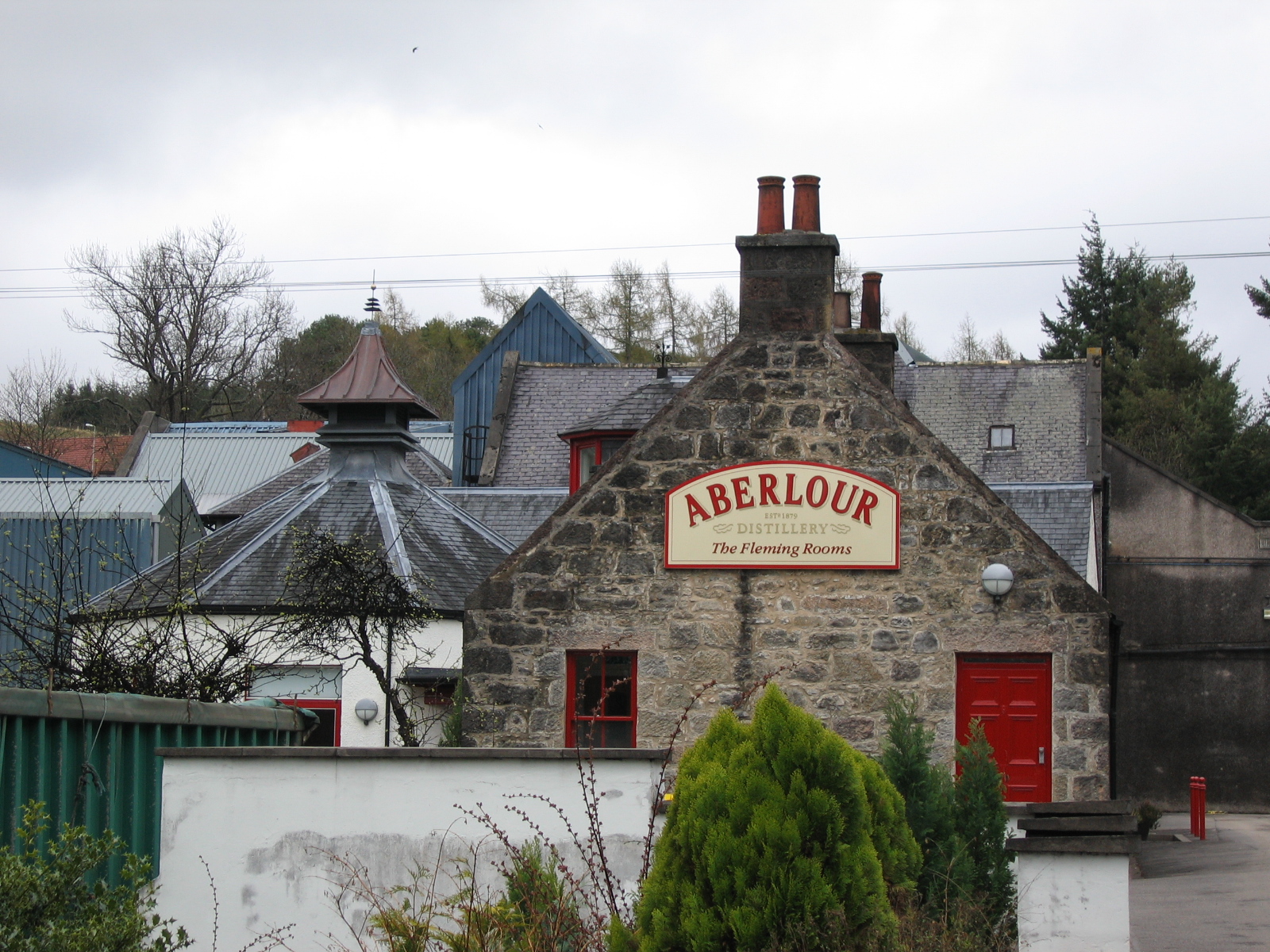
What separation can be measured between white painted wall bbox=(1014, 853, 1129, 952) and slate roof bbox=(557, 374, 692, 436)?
1232cm

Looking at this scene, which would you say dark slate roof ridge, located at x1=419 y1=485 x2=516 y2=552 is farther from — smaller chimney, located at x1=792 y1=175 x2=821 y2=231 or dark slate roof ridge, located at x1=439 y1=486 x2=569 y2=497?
smaller chimney, located at x1=792 y1=175 x2=821 y2=231

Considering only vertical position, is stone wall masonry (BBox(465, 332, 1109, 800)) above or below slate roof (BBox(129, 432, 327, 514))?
below

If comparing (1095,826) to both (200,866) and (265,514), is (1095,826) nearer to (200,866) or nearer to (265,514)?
(200,866)

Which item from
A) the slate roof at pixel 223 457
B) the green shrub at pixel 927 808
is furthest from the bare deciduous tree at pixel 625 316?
the green shrub at pixel 927 808

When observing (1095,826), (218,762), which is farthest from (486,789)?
(1095,826)

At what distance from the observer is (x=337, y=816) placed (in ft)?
25.1

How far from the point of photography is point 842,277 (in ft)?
145

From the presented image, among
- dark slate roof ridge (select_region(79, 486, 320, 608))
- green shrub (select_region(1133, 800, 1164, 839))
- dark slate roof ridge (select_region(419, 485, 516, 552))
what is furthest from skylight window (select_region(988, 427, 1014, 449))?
dark slate roof ridge (select_region(79, 486, 320, 608))

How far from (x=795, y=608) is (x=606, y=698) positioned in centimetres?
185

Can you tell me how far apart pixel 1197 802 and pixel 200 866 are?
18.1 m

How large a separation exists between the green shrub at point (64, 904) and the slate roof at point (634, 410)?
13.6 meters

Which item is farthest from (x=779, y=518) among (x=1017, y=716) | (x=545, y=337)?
(x=545, y=337)

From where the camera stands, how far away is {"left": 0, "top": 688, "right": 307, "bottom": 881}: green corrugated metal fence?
22.5 ft

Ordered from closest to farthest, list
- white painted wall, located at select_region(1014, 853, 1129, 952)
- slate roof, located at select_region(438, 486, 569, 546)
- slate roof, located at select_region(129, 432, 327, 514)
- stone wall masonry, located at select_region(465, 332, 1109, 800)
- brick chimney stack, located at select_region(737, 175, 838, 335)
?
white painted wall, located at select_region(1014, 853, 1129, 952) → stone wall masonry, located at select_region(465, 332, 1109, 800) → brick chimney stack, located at select_region(737, 175, 838, 335) → slate roof, located at select_region(438, 486, 569, 546) → slate roof, located at select_region(129, 432, 327, 514)
